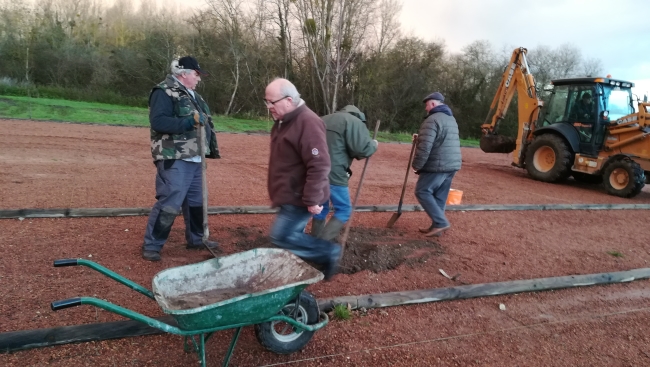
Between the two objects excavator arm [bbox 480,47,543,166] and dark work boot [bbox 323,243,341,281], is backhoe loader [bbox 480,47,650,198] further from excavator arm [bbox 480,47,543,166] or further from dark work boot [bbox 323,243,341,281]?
dark work boot [bbox 323,243,341,281]

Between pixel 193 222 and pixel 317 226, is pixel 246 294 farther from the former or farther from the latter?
pixel 193 222

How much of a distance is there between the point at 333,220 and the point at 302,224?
107 centimetres

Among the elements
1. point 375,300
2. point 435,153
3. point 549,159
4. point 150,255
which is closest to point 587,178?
point 549,159

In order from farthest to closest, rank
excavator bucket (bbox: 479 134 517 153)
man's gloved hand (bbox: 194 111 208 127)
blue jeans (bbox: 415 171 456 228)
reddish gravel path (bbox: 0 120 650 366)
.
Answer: excavator bucket (bbox: 479 134 517 153)
blue jeans (bbox: 415 171 456 228)
man's gloved hand (bbox: 194 111 208 127)
reddish gravel path (bbox: 0 120 650 366)

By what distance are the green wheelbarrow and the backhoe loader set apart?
8571mm

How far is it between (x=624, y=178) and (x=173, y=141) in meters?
8.96

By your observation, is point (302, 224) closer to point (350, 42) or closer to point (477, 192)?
point (477, 192)

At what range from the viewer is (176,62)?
12.3 ft

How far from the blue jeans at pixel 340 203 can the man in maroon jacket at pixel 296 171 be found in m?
0.99

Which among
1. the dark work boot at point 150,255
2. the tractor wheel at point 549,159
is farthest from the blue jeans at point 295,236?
the tractor wheel at point 549,159

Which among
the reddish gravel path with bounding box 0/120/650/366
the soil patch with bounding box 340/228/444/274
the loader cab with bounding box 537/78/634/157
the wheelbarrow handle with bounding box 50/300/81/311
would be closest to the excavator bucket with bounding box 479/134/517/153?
the loader cab with bounding box 537/78/634/157

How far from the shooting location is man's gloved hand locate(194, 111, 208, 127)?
367 cm

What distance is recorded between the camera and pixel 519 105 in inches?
438

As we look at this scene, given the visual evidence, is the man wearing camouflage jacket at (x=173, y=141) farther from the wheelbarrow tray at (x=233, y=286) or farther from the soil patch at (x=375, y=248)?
the wheelbarrow tray at (x=233, y=286)
